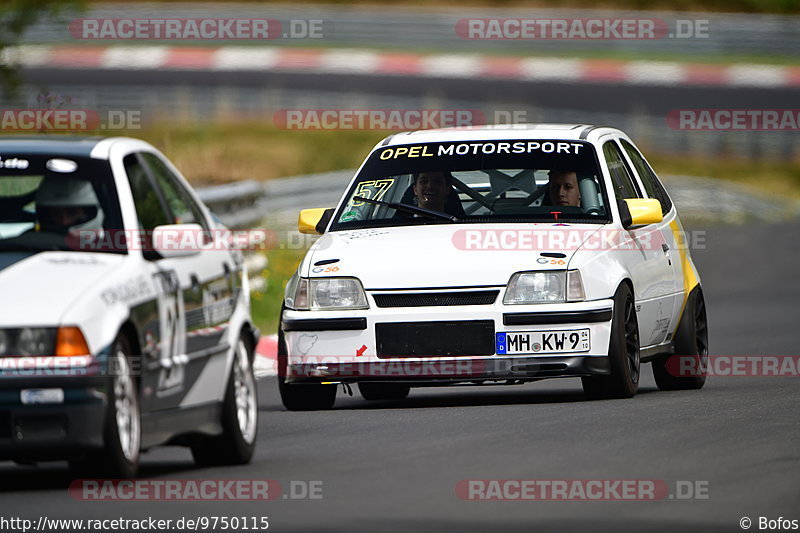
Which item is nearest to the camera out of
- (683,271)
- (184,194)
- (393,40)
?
(184,194)

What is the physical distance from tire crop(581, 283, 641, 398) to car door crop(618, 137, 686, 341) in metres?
1.05

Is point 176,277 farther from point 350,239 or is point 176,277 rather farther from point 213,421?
point 350,239

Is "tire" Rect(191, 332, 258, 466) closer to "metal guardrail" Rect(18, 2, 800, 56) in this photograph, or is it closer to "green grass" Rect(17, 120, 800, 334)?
"green grass" Rect(17, 120, 800, 334)

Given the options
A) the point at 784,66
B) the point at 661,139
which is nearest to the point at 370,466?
the point at 661,139

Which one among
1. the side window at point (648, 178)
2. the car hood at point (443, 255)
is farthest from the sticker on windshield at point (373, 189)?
the side window at point (648, 178)

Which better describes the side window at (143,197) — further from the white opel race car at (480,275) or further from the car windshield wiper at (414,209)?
the car windshield wiper at (414,209)

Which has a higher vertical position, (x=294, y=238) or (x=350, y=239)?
(x=350, y=239)

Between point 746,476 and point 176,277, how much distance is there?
266 cm

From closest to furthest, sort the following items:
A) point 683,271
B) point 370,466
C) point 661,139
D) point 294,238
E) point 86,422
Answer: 1. point 86,422
2. point 370,466
3. point 683,271
4. point 294,238
5. point 661,139

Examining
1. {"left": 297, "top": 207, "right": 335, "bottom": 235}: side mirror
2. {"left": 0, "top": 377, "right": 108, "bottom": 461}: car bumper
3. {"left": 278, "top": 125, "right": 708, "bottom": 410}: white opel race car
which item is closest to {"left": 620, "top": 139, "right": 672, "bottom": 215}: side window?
{"left": 278, "top": 125, "right": 708, "bottom": 410}: white opel race car

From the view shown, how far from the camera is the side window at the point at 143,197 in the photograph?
884 cm

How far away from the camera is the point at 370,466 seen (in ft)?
29.3

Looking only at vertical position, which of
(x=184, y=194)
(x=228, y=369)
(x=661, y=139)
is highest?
(x=184, y=194)

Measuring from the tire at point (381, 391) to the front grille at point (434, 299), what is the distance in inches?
60.1
